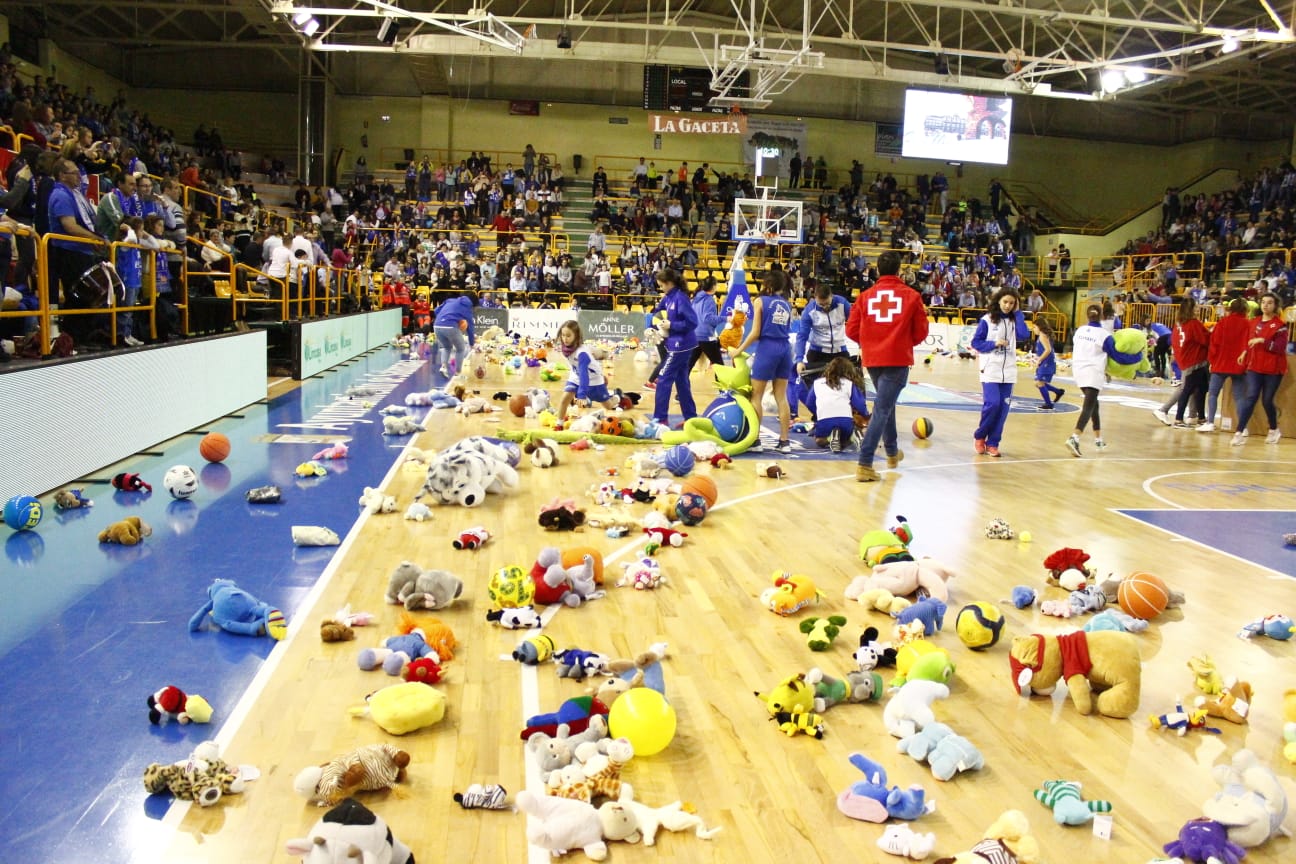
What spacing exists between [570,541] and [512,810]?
3346mm

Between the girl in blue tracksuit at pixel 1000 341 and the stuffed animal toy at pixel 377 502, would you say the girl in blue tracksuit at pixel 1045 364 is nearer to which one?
the girl in blue tracksuit at pixel 1000 341

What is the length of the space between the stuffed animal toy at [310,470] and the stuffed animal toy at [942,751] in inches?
233

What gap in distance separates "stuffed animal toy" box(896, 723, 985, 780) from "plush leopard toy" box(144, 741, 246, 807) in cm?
236

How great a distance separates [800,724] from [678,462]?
5.03m

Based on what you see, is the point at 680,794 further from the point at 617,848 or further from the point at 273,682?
the point at 273,682

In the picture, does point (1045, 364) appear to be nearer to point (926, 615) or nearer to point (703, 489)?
point (703, 489)

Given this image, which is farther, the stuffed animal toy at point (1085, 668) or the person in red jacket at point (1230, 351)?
the person in red jacket at point (1230, 351)

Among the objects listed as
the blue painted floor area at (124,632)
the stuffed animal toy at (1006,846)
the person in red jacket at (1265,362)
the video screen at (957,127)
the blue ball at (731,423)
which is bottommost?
the blue painted floor area at (124,632)

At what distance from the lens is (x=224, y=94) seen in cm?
3494

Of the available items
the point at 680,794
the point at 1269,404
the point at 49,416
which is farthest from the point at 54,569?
the point at 1269,404

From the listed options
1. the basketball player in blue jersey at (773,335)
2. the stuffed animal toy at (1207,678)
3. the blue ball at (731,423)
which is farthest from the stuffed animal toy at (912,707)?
the basketball player in blue jersey at (773,335)

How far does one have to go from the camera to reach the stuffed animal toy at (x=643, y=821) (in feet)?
10.2

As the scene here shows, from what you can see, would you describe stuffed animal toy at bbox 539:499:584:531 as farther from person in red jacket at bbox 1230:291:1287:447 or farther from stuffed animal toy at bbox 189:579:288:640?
person in red jacket at bbox 1230:291:1287:447

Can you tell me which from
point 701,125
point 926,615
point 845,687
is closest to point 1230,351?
point 926,615
